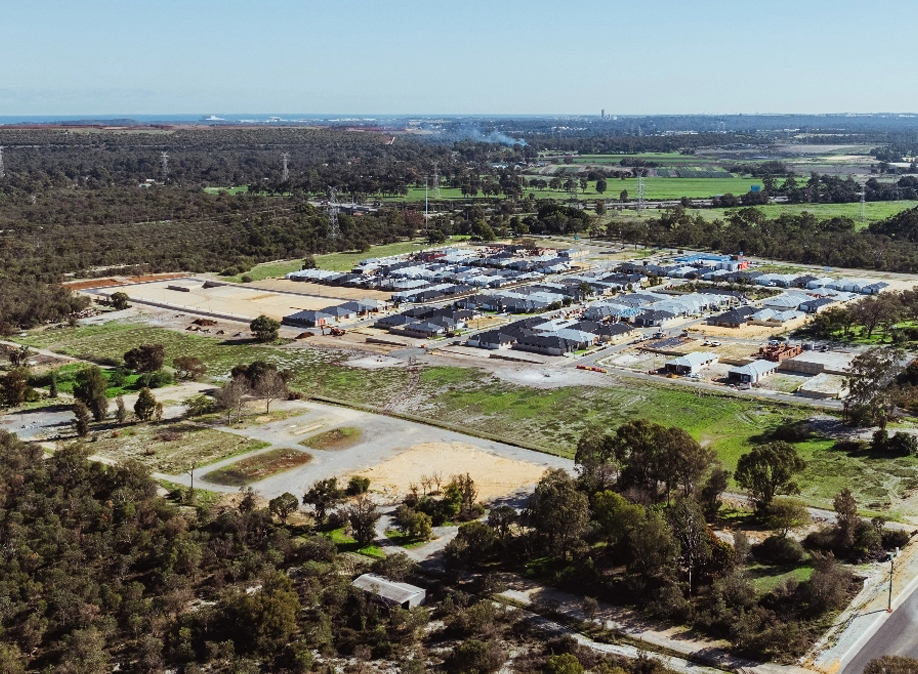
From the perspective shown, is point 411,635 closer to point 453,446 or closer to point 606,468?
point 606,468

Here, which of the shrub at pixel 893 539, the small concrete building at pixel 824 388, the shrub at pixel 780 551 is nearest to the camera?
the shrub at pixel 780 551

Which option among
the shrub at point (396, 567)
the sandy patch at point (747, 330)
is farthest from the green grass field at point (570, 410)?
the sandy patch at point (747, 330)

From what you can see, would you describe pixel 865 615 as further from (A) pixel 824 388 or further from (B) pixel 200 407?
(B) pixel 200 407

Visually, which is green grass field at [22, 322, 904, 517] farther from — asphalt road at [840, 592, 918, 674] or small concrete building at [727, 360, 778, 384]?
asphalt road at [840, 592, 918, 674]

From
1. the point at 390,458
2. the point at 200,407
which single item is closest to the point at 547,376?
the point at 390,458

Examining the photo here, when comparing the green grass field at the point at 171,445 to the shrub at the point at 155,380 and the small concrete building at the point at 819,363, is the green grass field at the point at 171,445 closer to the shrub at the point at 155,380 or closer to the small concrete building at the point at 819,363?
the shrub at the point at 155,380

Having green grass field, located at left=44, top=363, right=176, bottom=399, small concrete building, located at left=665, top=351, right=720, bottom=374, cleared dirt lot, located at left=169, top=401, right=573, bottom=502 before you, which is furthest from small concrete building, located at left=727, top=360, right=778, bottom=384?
green grass field, located at left=44, top=363, right=176, bottom=399

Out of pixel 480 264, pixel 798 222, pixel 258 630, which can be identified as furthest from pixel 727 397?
pixel 798 222
